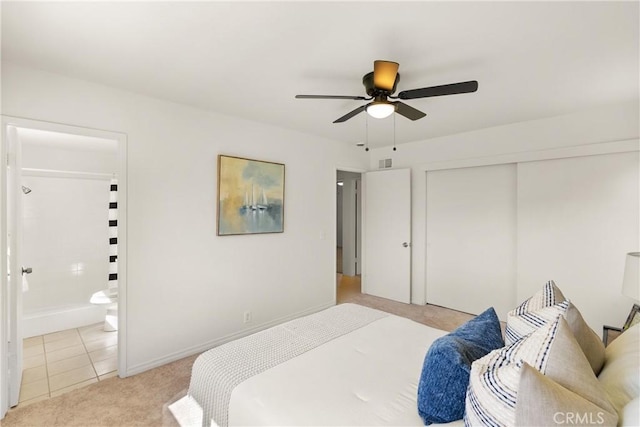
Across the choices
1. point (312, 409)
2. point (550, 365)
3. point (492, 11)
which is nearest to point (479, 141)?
point (492, 11)

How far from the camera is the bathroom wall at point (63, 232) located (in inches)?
138

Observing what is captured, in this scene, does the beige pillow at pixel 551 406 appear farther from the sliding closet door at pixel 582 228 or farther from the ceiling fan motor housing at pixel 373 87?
the sliding closet door at pixel 582 228

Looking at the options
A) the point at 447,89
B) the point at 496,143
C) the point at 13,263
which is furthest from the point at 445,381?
the point at 496,143

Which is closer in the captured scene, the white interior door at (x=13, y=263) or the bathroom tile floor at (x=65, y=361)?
the white interior door at (x=13, y=263)

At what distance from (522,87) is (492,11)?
1.22 metres

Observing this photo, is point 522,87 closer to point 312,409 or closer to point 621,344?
point 621,344

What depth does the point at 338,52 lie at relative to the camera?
1.92 meters

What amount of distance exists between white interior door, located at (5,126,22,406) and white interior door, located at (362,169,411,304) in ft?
13.3

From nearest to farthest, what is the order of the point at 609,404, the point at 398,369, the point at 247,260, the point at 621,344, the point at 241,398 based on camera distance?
the point at 609,404 → the point at 621,344 → the point at 241,398 → the point at 398,369 → the point at 247,260

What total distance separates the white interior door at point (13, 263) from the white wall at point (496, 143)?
4.16 metres

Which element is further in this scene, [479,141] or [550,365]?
[479,141]

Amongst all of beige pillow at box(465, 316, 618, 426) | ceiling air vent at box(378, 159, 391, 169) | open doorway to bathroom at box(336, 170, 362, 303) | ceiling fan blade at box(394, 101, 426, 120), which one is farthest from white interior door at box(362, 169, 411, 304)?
beige pillow at box(465, 316, 618, 426)

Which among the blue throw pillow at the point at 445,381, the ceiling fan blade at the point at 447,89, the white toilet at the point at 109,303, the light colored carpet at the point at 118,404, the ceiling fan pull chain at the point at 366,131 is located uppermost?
the ceiling fan pull chain at the point at 366,131

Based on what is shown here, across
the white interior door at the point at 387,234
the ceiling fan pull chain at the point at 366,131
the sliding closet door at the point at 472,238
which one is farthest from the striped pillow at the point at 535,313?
the white interior door at the point at 387,234
